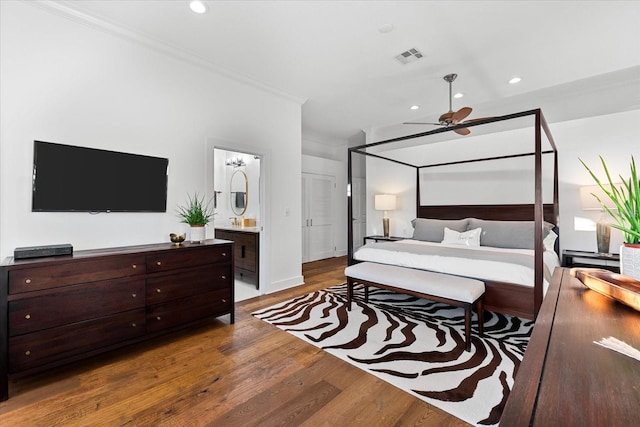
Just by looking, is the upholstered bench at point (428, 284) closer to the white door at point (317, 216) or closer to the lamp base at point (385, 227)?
the lamp base at point (385, 227)

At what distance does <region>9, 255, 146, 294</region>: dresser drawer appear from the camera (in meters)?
1.89

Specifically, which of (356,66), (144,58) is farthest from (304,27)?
(144,58)

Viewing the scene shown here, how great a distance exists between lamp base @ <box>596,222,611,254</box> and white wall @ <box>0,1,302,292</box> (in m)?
4.62

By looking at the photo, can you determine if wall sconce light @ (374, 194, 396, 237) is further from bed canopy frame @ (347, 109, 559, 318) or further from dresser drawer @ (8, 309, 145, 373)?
dresser drawer @ (8, 309, 145, 373)

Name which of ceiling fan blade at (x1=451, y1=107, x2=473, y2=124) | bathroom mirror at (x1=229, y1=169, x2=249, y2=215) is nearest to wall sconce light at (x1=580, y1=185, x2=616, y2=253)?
ceiling fan blade at (x1=451, y1=107, x2=473, y2=124)

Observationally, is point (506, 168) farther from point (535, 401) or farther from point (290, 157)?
point (535, 401)

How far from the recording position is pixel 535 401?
0.54 m

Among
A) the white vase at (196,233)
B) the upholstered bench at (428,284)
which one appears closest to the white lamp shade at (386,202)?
the upholstered bench at (428,284)

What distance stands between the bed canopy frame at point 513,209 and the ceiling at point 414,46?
24.0 inches

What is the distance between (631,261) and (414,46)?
268 cm

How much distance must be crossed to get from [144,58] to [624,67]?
17.9 ft

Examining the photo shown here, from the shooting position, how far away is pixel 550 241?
3.82 m

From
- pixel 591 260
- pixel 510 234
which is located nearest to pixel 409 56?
pixel 510 234

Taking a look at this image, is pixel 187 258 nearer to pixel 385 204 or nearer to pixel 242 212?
pixel 242 212
